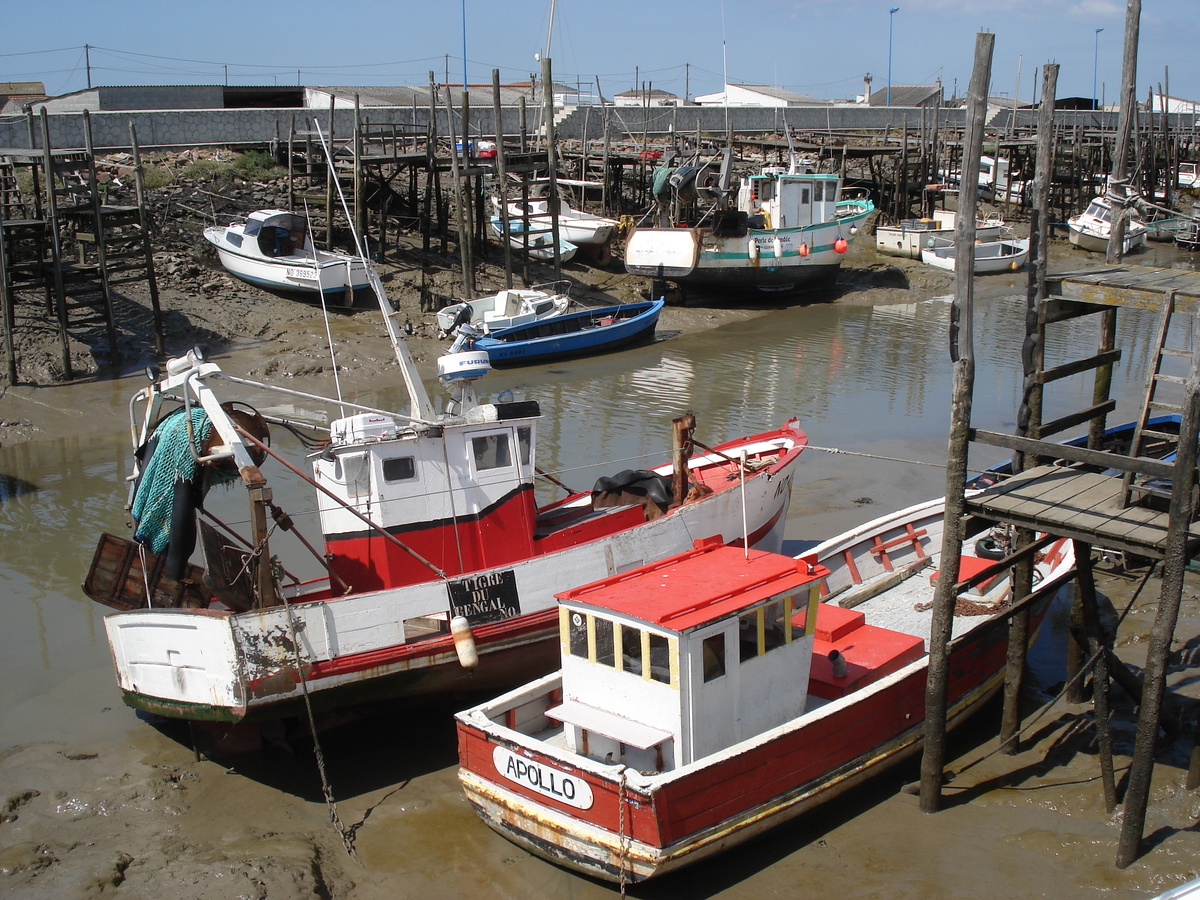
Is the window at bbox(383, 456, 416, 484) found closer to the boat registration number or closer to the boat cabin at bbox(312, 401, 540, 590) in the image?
the boat cabin at bbox(312, 401, 540, 590)

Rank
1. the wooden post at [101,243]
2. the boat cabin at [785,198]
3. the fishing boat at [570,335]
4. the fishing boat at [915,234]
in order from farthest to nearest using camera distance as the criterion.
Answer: the fishing boat at [915,234]
the boat cabin at [785,198]
the fishing boat at [570,335]
the wooden post at [101,243]

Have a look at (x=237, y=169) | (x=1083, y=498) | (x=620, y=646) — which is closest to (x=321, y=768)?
(x=620, y=646)

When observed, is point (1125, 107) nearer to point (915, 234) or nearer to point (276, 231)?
point (276, 231)

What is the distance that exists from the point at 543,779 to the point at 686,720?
1080mm

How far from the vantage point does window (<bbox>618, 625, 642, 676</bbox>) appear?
729 cm

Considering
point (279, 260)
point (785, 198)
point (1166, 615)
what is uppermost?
point (785, 198)

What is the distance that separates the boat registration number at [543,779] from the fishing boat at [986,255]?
28.6 meters

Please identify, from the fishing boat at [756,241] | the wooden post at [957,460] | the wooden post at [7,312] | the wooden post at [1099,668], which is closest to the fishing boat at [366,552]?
the wooden post at [957,460]

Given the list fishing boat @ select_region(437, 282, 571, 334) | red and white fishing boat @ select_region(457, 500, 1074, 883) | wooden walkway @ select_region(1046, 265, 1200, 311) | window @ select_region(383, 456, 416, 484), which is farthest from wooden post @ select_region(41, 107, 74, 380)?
wooden walkway @ select_region(1046, 265, 1200, 311)

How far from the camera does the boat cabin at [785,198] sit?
2839cm

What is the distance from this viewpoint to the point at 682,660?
695cm

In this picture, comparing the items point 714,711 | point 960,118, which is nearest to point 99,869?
point 714,711

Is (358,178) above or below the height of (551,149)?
below

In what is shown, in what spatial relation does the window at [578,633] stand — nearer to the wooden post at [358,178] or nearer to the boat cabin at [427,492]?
the boat cabin at [427,492]
